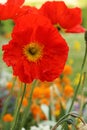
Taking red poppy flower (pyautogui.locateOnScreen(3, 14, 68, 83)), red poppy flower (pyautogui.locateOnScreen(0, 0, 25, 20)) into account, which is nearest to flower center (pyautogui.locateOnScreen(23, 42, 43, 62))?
red poppy flower (pyautogui.locateOnScreen(3, 14, 68, 83))

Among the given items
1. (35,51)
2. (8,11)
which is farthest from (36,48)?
(8,11)

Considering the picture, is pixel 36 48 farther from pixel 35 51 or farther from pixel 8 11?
pixel 8 11

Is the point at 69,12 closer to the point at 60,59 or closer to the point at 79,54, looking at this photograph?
the point at 60,59

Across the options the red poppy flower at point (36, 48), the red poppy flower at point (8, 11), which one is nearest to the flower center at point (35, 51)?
the red poppy flower at point (36, 48)

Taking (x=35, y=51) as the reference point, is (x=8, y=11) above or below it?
above

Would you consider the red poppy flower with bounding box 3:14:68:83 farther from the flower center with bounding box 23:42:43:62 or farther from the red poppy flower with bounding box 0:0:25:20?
the red poppy flower with bounding box 0:0:25:20

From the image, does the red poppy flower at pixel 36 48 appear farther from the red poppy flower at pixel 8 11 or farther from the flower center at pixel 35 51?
the red poppy flower at pixel 8 11

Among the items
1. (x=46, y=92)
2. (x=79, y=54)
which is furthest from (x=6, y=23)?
(x=46, y=92)

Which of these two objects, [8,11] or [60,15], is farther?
[60,15]
